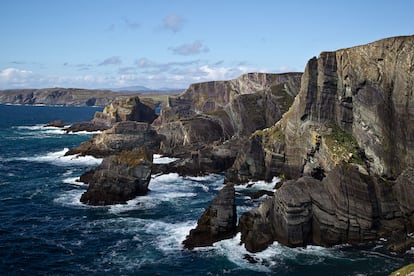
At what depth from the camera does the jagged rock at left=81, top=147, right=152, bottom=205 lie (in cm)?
6462

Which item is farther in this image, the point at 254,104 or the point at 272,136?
the point at 254,104

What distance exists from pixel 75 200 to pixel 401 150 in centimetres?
4531

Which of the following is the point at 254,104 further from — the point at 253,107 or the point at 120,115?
the point at 120,115

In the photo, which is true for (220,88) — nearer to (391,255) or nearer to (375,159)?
(375,159)

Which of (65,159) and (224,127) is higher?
(224,127)

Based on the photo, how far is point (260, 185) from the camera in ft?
244

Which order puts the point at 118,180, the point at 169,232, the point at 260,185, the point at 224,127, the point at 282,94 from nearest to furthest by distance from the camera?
the point at 169,232 < the point at 118,180 < the point at 260,185 < the point at 282,94 < the point at 224,127

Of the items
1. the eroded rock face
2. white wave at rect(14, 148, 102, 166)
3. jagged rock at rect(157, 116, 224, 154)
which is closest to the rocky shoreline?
the eroded rock face

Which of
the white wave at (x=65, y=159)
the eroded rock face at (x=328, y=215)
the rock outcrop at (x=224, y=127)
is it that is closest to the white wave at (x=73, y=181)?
the white wave at (x=65, y=159)

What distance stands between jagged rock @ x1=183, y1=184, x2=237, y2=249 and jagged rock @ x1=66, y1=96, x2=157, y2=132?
10785 cm

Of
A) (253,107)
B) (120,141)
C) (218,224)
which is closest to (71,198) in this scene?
(218,224)

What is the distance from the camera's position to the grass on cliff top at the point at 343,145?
196 feet

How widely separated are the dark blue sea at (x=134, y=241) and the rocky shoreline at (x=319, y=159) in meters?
2.29

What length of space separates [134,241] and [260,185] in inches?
1204
